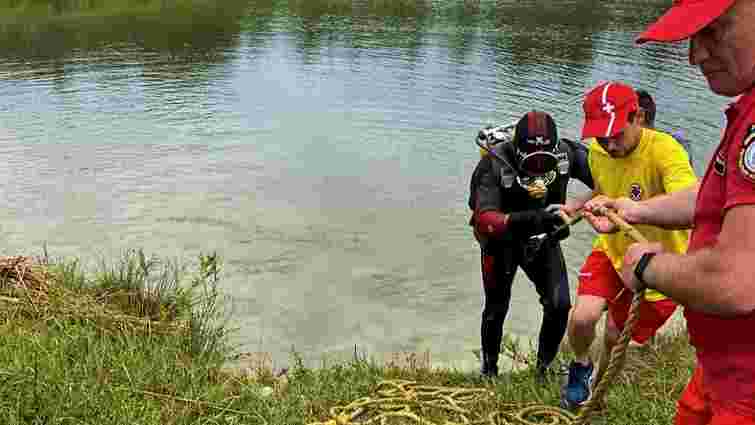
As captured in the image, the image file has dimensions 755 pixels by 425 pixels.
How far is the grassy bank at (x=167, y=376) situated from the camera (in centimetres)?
384

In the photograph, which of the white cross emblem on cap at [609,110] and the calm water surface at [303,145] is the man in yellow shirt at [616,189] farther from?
the calm water surface at [303,145]

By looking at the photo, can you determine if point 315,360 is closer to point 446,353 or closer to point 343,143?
point 446,353

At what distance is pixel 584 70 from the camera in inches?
782

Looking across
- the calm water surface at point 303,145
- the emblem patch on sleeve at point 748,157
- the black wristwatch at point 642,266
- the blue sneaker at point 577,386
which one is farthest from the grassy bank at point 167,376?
the emblem patch on sleeve at point 748,157

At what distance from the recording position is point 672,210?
286 cm

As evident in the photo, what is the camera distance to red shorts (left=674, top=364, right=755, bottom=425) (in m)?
2.15

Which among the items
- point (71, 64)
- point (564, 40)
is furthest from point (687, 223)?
point (564, 40)

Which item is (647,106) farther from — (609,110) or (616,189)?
(609,110)

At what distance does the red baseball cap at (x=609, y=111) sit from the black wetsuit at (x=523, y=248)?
698 millimetres

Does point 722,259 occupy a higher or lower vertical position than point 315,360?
higher

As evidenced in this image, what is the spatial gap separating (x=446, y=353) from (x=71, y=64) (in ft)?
59.6

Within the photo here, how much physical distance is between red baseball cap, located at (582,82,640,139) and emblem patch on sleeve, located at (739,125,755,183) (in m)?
2.34

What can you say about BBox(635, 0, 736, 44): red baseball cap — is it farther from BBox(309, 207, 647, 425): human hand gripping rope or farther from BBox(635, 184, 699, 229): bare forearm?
BBox(309, 207, 647, 425): human hand gripping rope

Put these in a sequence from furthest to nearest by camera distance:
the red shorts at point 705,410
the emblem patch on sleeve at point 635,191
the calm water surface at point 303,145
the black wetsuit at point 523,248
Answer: the calm water surface at point 303,145
the black wetsuit at point 523,248
the emblem patch on sleeve at point 635,191
the red shorts at point 705,410
